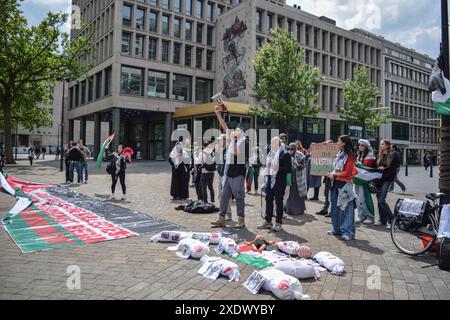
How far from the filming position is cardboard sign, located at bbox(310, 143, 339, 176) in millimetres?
8828

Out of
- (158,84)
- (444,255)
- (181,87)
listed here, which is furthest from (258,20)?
(444,255)

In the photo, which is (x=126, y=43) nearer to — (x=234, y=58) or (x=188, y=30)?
(x=188, y=30)

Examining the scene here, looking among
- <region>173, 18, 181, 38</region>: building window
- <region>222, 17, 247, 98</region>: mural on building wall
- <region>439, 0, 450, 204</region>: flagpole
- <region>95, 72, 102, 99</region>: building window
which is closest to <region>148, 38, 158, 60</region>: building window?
<region>173, 18, 181, 38</region>: building window

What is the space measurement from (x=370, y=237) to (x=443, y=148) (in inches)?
Answer: 84.0

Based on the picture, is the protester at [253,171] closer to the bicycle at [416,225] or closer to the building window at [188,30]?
the bicycle at [416,225]

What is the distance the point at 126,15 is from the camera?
3966 centimetres

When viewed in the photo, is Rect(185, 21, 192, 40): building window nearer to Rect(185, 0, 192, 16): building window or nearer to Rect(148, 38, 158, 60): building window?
Rect(185, 0, 192, 16): building window

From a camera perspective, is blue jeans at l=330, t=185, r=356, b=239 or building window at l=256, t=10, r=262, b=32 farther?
building window at l=256, t=10, r=262, b=32

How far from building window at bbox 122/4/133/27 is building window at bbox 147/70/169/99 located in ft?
20.1

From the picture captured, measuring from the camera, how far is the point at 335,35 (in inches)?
2052

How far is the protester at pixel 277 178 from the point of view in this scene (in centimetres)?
691
